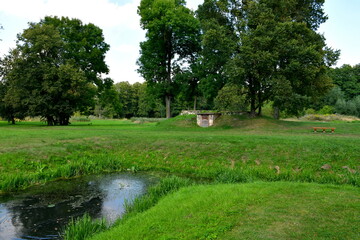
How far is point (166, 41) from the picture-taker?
41.7 metres

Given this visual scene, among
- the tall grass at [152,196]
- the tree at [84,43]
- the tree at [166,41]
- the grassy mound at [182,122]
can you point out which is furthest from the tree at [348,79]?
the tall grass at [152,196]

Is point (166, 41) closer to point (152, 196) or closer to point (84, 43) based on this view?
point (84, 43)

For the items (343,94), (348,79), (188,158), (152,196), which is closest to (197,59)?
(188,158)

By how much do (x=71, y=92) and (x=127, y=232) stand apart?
32041 mm

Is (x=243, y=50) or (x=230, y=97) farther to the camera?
(x=230, y=97)

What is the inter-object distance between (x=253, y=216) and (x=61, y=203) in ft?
22.0

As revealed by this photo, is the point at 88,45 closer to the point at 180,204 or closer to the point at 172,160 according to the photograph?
the point at 172,160

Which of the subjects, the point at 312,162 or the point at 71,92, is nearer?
the point at 312,162

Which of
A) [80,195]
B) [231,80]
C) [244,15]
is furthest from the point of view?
[244,15]

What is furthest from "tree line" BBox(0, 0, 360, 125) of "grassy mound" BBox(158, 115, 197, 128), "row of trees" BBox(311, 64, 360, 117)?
"row of trees" BBox(311, 64, 360, 117)

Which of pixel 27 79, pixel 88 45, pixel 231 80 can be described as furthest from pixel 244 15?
pixel 27 79

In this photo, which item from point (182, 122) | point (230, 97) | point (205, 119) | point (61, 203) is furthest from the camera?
point (182, 122)

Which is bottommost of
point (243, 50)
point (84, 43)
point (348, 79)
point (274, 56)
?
point (274, 56)

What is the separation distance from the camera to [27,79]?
33.8 meters
